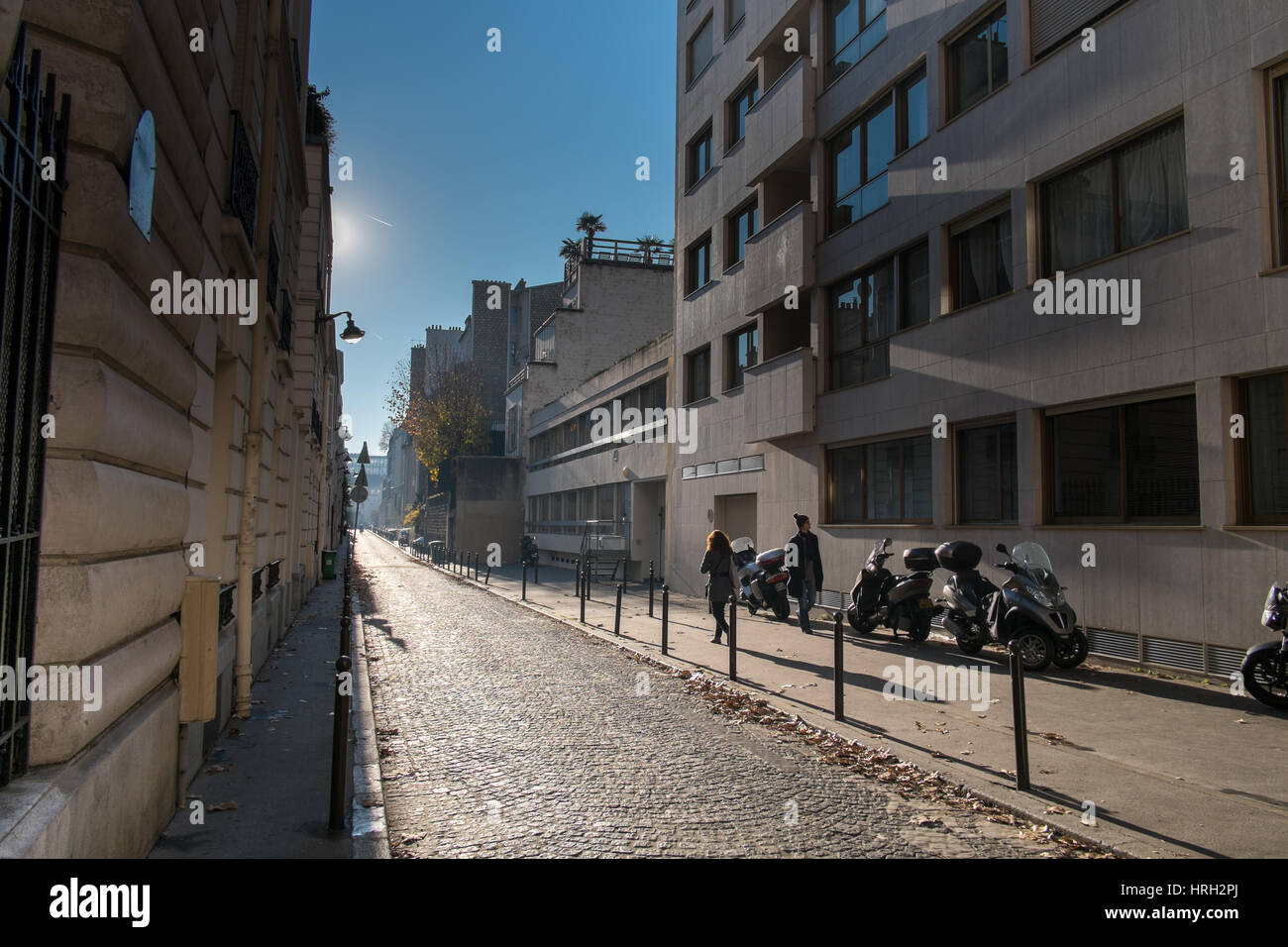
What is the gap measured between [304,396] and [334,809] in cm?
1368

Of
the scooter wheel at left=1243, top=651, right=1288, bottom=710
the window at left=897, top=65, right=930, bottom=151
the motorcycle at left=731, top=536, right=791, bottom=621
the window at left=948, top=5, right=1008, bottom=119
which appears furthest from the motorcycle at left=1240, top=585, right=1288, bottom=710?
the window at left=897, top=65, right=930, bottom=151

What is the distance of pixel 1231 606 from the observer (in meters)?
8.98

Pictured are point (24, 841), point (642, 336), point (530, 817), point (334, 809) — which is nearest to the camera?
point (24, 841)

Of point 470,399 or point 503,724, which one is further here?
point 470,399

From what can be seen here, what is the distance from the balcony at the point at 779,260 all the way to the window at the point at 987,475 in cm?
559

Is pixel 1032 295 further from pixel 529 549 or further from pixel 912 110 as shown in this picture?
pixel 529 549

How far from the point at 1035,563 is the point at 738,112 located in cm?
1609

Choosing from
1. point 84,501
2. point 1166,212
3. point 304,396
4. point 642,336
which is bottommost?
point 84,501

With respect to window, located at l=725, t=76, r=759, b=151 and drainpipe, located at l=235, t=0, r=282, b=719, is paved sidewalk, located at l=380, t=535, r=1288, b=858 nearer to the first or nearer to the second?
drainpipe, located at l=235, t=0, r=282, b=719

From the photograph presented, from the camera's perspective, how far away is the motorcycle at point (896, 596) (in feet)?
41.4

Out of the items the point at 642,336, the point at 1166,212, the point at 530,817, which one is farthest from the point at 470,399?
the point at 530,817

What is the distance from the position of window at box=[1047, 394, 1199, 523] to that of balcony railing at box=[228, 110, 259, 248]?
995cm

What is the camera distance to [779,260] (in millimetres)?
18297
